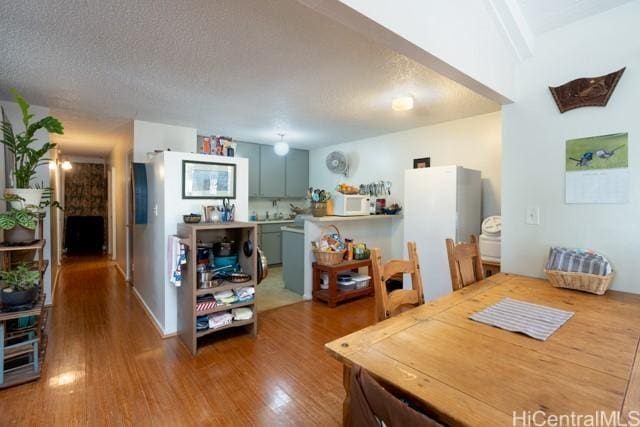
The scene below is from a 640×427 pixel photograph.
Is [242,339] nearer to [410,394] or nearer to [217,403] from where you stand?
[217,403]

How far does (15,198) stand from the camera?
7.47 feet

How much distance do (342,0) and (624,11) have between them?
5.86 ft

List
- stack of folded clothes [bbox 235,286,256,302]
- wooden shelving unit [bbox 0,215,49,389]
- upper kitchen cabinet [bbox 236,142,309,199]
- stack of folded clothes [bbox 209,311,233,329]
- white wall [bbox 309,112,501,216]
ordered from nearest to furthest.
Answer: wooden shelving unit [bbox 0,215,49,389]
stack of folded clothes [bbox 209,311,233,329]
stack of folded clothes [bbox 235,286,256,302]
white wall [bbox 309,112,501,216]
upper kitchen cabinet [bbox 236,142,309,199]

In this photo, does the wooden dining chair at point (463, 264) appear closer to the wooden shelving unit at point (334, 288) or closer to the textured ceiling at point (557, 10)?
the textured ceiling at point (557, 10)

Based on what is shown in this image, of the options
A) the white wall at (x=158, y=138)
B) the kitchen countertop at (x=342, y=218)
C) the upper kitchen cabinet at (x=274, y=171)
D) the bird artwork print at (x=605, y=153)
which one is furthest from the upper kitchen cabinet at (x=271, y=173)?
the bird artwork print at (x=605, y=153)

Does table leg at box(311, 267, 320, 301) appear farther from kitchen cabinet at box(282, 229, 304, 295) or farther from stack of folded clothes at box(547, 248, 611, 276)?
stack of folded clothes at box(547, 248, 611, 276)

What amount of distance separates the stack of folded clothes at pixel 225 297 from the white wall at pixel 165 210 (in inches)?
19.7

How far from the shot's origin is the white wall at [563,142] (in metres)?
1.71

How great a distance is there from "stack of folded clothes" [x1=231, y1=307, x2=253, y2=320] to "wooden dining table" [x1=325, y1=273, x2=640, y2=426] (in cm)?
185

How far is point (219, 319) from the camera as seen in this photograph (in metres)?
2.66

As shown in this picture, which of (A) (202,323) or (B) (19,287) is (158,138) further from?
(A) (202,323)

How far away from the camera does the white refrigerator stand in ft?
10.5

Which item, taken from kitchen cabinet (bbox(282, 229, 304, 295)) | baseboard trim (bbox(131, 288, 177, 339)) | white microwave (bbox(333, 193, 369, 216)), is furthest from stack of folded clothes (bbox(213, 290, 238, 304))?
white microwave (bbox(333, 193, 369, 216))

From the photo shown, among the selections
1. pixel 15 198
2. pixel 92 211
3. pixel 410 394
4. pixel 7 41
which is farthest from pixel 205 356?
pixel 92 211
